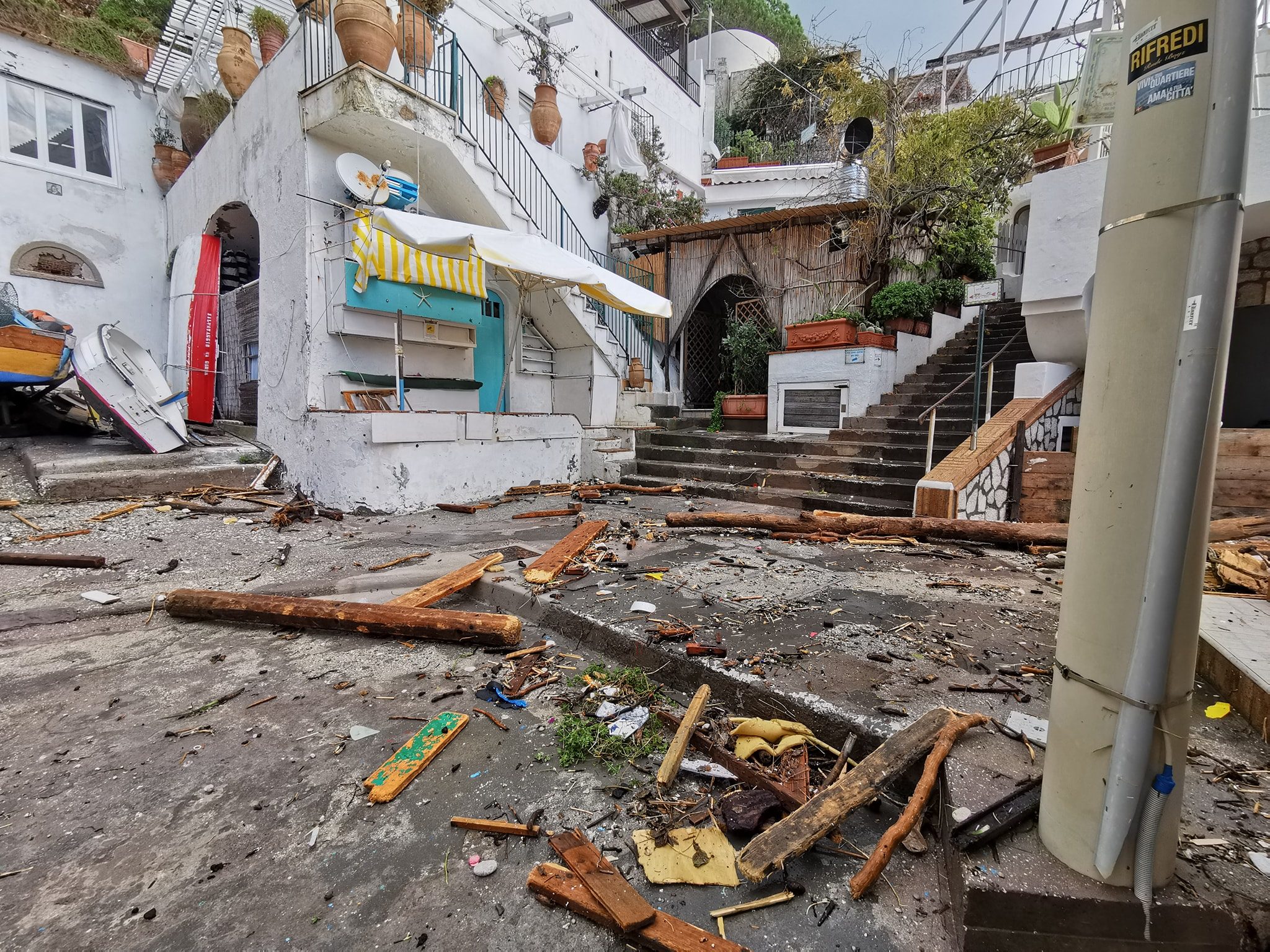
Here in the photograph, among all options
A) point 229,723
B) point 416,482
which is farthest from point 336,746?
point 416,482

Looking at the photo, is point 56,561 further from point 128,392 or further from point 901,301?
point 901,301

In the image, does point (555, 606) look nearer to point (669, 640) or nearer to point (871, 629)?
point (669, 640)

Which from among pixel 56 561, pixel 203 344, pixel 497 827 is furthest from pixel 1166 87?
pixel 203 344

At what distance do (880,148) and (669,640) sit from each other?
10.8 meters

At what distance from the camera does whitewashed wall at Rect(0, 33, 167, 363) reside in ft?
35.6

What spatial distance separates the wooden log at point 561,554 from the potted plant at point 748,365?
529cm

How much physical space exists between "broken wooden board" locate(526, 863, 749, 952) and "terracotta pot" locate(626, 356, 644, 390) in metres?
10.6

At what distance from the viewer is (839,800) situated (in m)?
1.86

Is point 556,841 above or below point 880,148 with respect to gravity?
below

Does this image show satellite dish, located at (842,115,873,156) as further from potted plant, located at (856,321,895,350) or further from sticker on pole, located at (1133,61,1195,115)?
sticker on pole, located at (1133,61,1195,115)

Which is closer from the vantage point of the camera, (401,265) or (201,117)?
(401,265)

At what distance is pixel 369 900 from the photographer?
1691mm

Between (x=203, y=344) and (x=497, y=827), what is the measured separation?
11.4 metres

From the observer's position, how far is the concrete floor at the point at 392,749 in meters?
1.65
